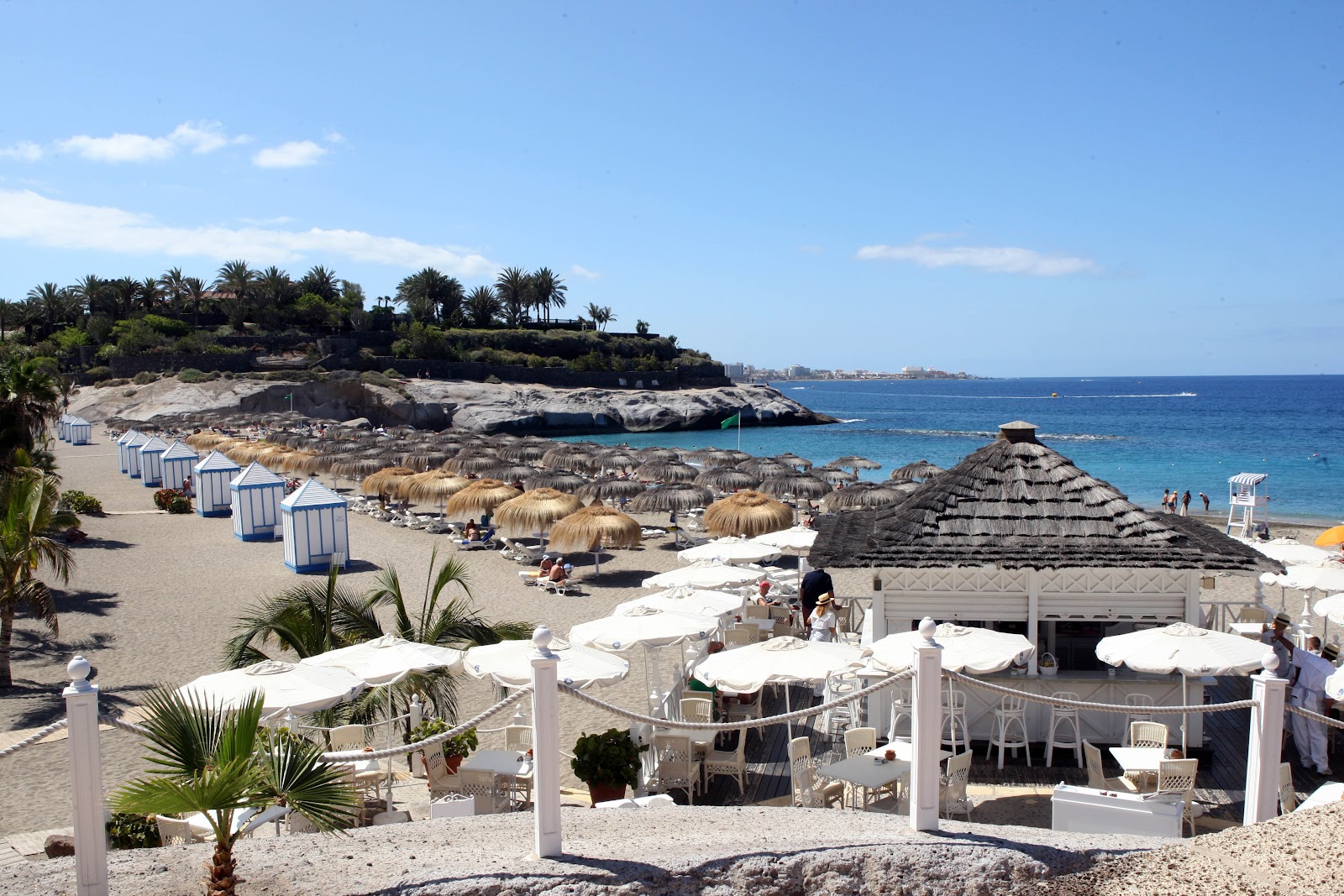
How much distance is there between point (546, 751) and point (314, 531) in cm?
1663

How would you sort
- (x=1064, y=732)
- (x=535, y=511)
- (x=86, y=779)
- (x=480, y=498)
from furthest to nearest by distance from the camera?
(x=480, y=498)
(x=535, y=511)
(x=1064, y=732)
(x=86, y=779)

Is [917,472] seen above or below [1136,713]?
above

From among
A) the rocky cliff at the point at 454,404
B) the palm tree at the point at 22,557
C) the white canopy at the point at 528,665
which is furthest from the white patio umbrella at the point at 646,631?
the rocky cliff at the point at 454,404

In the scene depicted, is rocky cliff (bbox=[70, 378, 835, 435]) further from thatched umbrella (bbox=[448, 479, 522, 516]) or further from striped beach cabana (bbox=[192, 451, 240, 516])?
thatched umbrella (bbox=[448, 479, 522, 516])

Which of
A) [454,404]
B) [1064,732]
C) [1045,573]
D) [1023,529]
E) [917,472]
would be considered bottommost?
[1064,732]

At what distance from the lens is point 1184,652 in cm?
739

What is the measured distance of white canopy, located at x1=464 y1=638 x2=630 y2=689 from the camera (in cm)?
759

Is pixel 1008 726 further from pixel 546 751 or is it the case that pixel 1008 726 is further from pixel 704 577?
pixel 546 751

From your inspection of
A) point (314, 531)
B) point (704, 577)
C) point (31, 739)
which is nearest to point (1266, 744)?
point (31, 739)

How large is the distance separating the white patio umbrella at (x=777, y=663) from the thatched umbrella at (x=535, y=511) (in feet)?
40.5

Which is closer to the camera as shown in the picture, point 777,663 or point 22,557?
point 777,663

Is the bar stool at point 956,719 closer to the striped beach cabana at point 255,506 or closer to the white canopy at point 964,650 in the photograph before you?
the white canopy at point 964,650

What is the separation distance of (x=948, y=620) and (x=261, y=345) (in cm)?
7878

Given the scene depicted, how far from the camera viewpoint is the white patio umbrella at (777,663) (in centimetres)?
754
